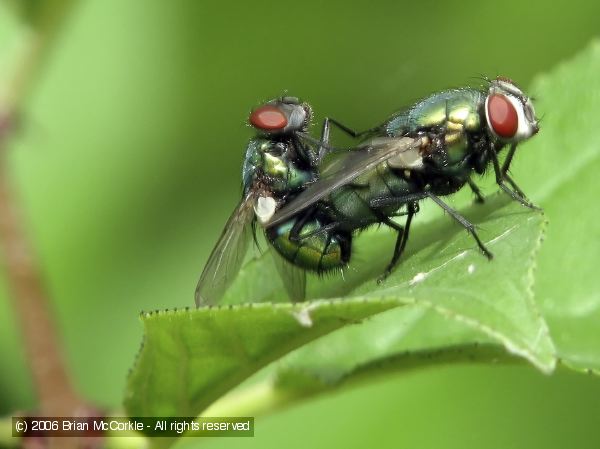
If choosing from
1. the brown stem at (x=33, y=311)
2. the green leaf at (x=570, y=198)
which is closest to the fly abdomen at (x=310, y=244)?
the green leaf at (x=570, y=198)

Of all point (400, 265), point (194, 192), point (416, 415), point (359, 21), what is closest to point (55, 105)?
point (194, 192)

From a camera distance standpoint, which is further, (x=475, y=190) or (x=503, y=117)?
(x=475, y=190)

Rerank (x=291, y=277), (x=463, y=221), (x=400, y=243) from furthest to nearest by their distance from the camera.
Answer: (x=291, y=277)
(x=400, y=243)
(x=463, y=221)

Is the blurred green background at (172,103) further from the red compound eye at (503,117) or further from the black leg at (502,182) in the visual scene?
the red compound eye at (503,117)

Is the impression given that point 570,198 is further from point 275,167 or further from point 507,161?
point 275,167

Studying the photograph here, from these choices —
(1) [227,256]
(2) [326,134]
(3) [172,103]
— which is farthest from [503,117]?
(3) [172,103]
